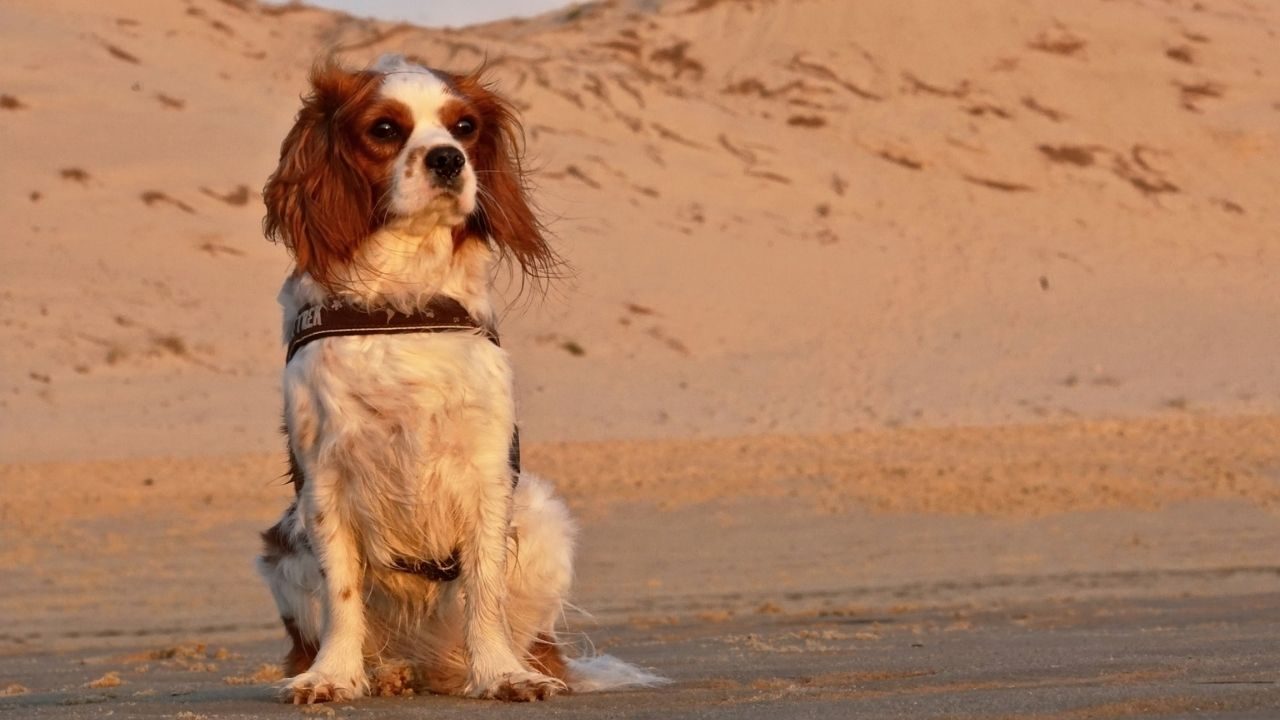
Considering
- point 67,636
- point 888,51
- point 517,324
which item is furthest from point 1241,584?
point 888,51

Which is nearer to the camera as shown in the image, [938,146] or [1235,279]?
[1235,279]

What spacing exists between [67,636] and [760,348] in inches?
520

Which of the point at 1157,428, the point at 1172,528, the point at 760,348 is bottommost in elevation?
the point at 760,348

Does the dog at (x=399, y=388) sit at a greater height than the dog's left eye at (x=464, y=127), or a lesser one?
lesser

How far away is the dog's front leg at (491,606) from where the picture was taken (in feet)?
18.3

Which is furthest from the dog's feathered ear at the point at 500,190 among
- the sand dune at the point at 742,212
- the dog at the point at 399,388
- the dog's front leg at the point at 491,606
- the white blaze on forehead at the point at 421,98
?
the sand dune at the point at 742,212

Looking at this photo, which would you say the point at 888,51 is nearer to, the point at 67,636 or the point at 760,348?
the point at 760,348

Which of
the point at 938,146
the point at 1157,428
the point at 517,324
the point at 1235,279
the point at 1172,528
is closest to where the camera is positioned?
the point at 1172,528

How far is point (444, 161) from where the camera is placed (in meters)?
5.45

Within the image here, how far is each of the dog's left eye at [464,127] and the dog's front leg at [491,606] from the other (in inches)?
35.5

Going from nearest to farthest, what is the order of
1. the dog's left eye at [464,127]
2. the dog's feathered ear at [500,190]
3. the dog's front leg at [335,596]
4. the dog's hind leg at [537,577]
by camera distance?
the dog's front leg at [335,596] → the dog's left eye at [464,127] → the dog's feathered ear at [500,190] → the dog's hind leg at [537,577]

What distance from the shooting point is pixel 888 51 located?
29.6 metres

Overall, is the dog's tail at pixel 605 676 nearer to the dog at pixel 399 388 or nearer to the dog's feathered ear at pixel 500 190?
the dog at pixel 399 388

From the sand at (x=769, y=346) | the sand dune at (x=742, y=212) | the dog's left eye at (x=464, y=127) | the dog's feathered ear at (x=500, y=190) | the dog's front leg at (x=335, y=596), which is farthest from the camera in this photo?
the sand dune at (x=742, y=212)
